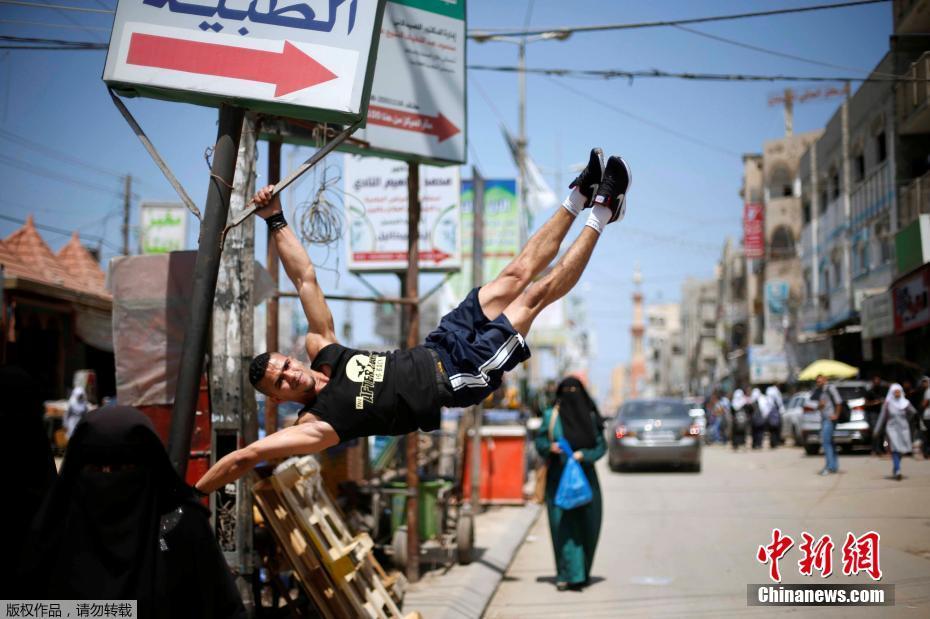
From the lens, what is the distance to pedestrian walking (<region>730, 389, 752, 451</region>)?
3016cm

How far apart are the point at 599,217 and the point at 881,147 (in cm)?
1840

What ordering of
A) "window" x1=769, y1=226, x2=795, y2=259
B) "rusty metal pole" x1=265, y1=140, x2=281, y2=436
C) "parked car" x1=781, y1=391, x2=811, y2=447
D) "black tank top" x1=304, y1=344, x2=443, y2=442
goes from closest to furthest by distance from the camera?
"black tank top" x1=304, y1=344, x2=443, y2=442
"rusty metal pole" x1=265, y1=140, x2=281, y2=436
"parked car" x1=781, y1=391, x2=811, y2=447
"window" x1=769, y1=226, x2=795, y2=259

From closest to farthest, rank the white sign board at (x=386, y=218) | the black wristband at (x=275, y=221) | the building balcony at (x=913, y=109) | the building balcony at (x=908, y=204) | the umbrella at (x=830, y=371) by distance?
the black wristband at (x=275, y=221) < the white sign board at (x=386, y=218) < the building balcony at (x=913, y=109) < the building balcony at (x=908, y=204) < the umbrella at (x=830, y=371)

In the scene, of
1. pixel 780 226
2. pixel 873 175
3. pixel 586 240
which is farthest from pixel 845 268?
pixel 586 240

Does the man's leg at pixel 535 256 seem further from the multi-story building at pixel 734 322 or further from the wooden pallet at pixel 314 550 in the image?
the multi-story building at pixel 734 322

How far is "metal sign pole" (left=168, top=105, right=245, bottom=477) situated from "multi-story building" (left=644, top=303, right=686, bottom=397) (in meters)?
103

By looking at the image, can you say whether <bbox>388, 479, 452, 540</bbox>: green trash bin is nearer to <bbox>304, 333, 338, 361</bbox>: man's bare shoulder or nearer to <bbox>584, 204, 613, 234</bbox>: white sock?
<bbox>304, 333, 338, 361</bbox>: man's bare shoulder

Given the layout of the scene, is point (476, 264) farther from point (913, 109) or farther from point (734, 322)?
point (734, 322)

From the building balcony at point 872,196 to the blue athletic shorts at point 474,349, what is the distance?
17682mm

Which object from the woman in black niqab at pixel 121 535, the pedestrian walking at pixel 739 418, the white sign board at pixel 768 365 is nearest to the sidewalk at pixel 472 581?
the woman in black niqab at pixel 121 535

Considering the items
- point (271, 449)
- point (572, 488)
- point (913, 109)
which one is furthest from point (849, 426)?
point (271, 449)

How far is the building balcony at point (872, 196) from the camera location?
70.0 ft

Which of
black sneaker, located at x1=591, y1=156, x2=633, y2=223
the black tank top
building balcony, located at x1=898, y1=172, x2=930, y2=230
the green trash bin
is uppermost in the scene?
building balcony, located at x1=898, y1=172, x2=930, y2=230

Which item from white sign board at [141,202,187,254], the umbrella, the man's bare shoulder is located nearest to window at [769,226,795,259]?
the umbrella
